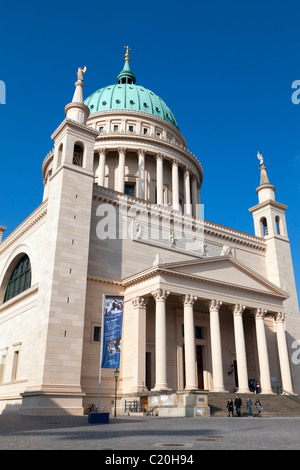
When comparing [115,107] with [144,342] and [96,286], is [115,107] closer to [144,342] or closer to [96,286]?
[96,286]

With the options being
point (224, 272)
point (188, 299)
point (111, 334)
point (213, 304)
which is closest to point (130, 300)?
point (188, 299)

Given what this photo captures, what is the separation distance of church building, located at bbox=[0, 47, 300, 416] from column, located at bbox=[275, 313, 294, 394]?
0.30 feet

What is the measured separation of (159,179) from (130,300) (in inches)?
961

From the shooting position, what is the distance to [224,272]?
36.0 meters

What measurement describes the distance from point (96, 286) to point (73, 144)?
1195cm

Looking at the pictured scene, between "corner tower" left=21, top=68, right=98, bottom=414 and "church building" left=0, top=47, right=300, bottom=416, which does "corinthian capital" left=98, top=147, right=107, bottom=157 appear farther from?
"corner tower" left=21, top=68, right=98, bottom=414

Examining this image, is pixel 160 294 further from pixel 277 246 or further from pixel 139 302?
pixel 277 246

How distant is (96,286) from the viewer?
3325 cm

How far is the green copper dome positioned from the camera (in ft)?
201

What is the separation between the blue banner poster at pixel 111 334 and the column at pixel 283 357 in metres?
18.4

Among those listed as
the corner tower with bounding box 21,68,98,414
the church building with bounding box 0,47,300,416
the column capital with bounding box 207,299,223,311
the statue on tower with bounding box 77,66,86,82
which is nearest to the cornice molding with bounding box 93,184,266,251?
Answer: the church building with bounding box 0,47,300,416

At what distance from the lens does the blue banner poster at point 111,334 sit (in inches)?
970

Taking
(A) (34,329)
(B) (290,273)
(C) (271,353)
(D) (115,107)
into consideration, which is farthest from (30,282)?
(D) (115,107)

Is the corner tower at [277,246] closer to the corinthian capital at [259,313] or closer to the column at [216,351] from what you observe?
the corinthian capital at [259,313]
